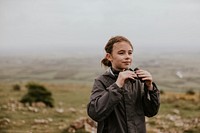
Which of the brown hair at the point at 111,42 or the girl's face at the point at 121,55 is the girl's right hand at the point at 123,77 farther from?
the brown hair at the point at 111,42

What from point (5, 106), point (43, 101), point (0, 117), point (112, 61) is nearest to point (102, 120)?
point (112, 61)

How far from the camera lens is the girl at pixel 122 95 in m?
4.01

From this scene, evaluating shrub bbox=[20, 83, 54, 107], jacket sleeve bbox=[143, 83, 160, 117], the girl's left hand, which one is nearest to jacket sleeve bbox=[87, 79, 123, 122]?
the girl's left hand

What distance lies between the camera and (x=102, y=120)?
4254 mm

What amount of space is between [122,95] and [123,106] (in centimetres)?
17

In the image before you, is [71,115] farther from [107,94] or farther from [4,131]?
[107,94]

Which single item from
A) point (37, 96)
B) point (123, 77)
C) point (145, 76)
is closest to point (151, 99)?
point (145, 76)

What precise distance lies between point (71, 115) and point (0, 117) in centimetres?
287

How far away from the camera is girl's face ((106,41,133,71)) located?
4297 mm

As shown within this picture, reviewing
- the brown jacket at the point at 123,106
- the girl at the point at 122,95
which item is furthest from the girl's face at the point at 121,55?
the brown jacket at the point at 123,106

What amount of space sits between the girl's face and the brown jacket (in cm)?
14

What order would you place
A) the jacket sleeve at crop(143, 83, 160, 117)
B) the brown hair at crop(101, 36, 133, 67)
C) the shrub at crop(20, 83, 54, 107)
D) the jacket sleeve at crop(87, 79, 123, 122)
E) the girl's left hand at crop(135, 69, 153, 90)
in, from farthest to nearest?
the shrub at crop(20, 83, 54, 107)
the brown hair at crop(101, 36, 133, 67)
the jacket sleeve at crop(143, 83, 160, 117)
the girl's left hand at crop(135, 69, 153, 90)
the jacket sleeve at crop(87, 79, 123, 122)

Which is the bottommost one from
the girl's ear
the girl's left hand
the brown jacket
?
the brown jacket

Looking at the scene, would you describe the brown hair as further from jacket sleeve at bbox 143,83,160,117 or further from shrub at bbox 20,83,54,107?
shrub at bbox 20,83,54,107
